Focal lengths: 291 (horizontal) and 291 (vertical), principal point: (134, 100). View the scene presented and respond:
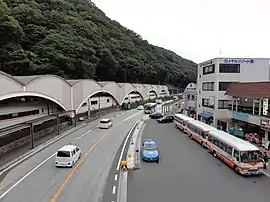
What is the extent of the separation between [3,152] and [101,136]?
12.0 meters

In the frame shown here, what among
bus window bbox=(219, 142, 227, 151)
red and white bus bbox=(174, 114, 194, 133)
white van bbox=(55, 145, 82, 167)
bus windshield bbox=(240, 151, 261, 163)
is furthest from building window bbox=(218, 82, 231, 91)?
white van bbox=(55, 145, 82, 167)

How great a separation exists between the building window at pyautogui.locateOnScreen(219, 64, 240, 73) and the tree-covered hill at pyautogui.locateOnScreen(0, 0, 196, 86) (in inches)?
1301

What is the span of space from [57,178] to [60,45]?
4786 centimetres

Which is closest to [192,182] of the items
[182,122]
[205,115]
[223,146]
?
[223,146]

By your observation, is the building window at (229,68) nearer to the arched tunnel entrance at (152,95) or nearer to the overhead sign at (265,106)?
the overhead sign at (265,106)

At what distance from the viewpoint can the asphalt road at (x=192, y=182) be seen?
47.7 ft

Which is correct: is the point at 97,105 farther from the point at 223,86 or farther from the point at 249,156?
the point at 249,156

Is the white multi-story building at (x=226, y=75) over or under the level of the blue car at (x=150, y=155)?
over

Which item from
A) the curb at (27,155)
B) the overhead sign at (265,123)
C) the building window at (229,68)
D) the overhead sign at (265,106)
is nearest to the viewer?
the curb at (27,155)

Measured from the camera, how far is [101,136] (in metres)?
32.8

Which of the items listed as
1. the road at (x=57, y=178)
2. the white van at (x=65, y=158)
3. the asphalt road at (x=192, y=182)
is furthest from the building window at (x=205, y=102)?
the white van at (x=65, y=158)

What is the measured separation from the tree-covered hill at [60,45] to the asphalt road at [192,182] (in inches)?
1575

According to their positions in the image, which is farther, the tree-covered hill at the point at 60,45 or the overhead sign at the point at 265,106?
the tree-covered hill at the point at 60,45

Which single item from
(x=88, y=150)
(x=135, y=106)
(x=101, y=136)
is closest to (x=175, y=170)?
(x=88, y=150)
